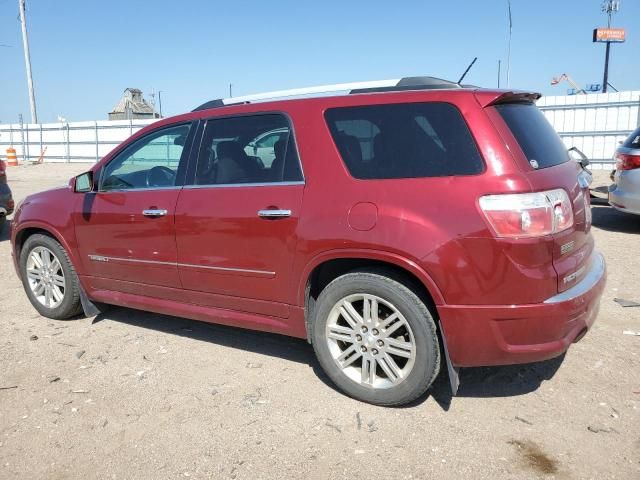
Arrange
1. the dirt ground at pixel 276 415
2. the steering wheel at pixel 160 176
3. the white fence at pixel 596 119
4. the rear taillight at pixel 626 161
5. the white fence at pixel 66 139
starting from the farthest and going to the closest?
1. the white fence at pixel 66 139
2. the white fence at pixel 596 119
3. the rear taillight at pixel 626 161
4. the steering wheel at pixel 160 176
5. the dirt ground at pixel 276 415

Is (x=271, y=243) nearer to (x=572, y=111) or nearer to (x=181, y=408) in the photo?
(x=181, y=408)

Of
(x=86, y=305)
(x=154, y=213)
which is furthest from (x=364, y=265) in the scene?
(x=86, y=305)

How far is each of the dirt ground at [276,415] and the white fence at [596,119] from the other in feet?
46.1

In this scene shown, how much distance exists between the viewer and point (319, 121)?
344 cm

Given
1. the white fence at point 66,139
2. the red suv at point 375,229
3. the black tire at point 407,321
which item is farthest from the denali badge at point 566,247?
the white fence at point 66,139

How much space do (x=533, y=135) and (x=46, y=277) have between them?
416 cm

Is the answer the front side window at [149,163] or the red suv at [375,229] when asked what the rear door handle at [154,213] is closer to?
the red suv at [375,229]

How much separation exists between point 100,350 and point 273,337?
133 centimetres

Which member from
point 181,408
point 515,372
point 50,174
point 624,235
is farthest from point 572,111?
point 50,174

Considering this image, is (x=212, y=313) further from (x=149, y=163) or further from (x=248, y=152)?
(x=149, y=163)

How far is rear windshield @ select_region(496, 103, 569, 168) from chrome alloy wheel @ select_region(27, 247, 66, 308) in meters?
3.84

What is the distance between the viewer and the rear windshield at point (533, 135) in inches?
120


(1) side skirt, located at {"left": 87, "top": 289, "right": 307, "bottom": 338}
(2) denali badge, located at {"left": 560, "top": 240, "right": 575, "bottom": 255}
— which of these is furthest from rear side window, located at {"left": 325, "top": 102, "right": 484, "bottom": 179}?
(1) side skirt, located at {"left": 87, "top": 289, "right": 307, "bottom": 338}

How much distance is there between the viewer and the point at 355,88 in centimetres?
351
